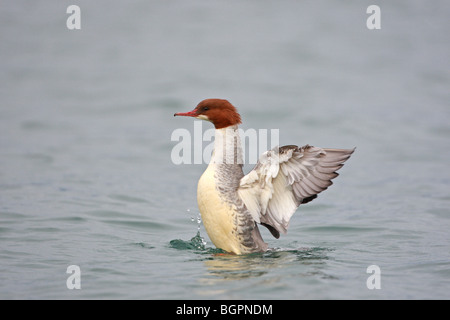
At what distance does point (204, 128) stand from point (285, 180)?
8.30 metres

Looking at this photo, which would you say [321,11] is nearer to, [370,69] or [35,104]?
[370,69]

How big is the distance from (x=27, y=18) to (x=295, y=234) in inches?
635

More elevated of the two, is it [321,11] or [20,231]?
[321,11]

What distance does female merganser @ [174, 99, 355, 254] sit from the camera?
6898 mm

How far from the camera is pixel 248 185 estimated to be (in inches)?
279

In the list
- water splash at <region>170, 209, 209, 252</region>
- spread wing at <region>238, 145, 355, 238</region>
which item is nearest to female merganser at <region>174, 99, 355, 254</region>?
spread wing at <region>238, 145, 355, 238</region>

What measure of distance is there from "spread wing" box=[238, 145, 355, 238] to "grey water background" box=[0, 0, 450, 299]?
505 mm

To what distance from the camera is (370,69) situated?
19828mm

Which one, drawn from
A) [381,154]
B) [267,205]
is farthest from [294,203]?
[381,154]

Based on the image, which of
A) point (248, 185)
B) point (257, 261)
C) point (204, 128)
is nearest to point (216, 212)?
point (248, 185)

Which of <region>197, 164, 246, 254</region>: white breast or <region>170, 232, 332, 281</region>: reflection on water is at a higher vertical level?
<region>197, 164, 246, 254</region>: white breast

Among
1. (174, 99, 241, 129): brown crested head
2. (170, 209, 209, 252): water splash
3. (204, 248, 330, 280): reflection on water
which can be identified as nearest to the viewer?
(204, 248, 330, 280): reflection on water

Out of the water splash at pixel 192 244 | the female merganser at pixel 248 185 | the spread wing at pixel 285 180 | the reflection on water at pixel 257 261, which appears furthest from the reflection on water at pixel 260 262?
the water splash at pixel 192 244

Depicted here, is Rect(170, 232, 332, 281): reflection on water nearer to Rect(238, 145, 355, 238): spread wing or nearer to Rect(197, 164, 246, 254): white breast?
Rect(197, 164, 246, 254): white breast
